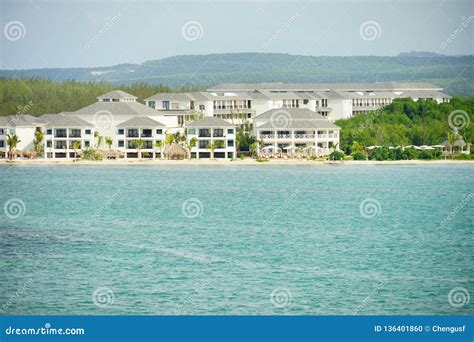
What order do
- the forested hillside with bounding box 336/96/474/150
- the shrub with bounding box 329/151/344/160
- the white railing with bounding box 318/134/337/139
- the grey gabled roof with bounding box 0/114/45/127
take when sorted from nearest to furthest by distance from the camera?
the shrub with bounding box 329/151/344/160
the white railing with bounding box 318/134/337/139
the forested hillside with bounding box 336/96/474/150
the grey gabled roof with bounding box 0/114/45/127

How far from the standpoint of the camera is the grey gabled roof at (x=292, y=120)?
133 ft

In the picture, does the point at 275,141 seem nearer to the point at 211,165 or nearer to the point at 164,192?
the point at 211,165

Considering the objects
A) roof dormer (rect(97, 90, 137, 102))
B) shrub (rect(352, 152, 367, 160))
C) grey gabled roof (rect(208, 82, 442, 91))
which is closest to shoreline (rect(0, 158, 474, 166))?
shrub (rect(352, 152, 367, 160))

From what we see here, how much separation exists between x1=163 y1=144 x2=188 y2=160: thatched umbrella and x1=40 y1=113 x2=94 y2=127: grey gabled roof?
341 cm

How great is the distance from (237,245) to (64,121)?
2295 cm

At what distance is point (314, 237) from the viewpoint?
813 inches

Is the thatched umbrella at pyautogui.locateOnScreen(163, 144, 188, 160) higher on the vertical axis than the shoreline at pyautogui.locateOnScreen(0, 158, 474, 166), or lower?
higher

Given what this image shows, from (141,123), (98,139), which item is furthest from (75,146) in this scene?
(141,123)

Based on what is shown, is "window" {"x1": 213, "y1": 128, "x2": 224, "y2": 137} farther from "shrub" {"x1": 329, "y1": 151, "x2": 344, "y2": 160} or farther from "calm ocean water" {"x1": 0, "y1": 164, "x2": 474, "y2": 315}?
"calm ocean water" {"x1": 0, "y1": 164, "x2": 474, "y2": 315}

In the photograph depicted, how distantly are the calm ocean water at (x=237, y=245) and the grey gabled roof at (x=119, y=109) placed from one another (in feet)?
30.7

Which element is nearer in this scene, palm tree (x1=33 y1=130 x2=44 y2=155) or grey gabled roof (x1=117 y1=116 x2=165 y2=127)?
grey gabled roof (x1=117 y1=116 x2=165 y2=127)

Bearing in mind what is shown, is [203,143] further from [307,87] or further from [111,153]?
[307,87]

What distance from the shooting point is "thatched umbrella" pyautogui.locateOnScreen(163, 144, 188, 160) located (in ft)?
132

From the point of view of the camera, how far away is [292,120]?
136ft
